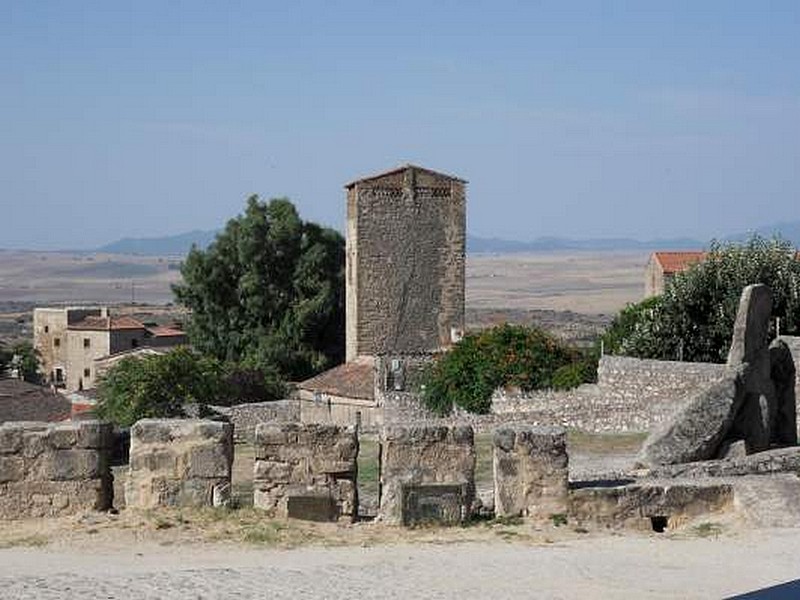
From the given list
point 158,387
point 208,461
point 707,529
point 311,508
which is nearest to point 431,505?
point 311,508

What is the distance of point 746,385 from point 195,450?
24.3 feet

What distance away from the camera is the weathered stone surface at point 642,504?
12898mm

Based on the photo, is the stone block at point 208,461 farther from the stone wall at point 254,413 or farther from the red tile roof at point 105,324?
the red tile roof at point 105,324

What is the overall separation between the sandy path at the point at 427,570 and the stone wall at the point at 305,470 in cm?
98

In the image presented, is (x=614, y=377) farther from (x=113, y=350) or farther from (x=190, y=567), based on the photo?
(x=113, y=350)

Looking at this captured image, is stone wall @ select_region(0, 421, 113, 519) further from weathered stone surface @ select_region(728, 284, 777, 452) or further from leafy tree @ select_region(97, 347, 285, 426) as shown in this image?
leafy tree @ select_region(97, 347, 285, 426)

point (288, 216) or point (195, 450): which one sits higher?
point (288, 216)

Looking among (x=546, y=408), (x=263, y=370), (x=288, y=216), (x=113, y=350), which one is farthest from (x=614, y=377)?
(x=113, y=350)

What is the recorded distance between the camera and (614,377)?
25.3 meters

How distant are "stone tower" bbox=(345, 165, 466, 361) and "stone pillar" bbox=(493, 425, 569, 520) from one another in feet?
111

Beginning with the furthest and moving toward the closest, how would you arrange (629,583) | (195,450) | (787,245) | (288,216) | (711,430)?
(288,216), (787,245), (711,430), (195,450), (629,583)

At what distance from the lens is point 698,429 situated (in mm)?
15781

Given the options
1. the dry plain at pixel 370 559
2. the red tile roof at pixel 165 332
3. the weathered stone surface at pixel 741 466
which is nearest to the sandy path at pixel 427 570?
the dry plain at pixel 370 559

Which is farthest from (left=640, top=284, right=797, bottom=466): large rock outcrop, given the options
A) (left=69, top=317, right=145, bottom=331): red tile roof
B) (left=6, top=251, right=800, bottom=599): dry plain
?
(left=69, top=317, right=145, bottom=331): red tile roof
